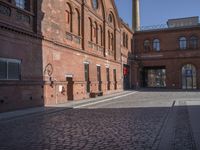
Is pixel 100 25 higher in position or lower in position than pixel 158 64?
higher

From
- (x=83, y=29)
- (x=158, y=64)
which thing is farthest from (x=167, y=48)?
(x=83, y=29)

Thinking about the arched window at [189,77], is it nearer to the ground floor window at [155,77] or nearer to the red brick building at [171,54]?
the red brick building at [171,54]

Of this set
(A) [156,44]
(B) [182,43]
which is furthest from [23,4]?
(B) [182,43]

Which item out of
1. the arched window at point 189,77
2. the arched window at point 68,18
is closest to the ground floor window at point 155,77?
the arched window at point 189,77

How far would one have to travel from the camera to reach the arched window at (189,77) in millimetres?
48656

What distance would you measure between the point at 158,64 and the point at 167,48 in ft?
9.62

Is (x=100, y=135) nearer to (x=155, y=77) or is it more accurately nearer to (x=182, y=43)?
(x=182, y=43)

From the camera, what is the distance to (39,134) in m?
9.69

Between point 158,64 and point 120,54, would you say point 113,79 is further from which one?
point 158,64

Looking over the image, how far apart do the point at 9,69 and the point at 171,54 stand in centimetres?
3626

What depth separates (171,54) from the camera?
49.0m

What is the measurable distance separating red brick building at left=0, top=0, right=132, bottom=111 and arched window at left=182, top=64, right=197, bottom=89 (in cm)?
1755

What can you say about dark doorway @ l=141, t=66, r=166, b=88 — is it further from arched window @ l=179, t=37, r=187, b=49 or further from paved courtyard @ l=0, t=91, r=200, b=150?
paved courtyard @ l=0, t=91, r=200, b=150

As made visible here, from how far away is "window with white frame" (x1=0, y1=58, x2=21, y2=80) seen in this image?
53.4ft
